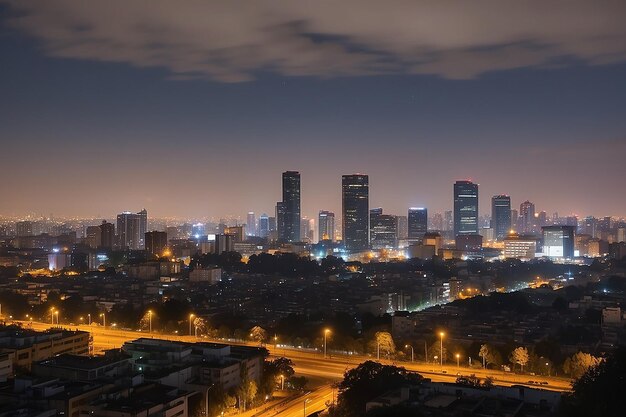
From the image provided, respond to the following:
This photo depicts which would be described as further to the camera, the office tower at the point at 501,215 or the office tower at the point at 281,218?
the office tower at the point at 501,215

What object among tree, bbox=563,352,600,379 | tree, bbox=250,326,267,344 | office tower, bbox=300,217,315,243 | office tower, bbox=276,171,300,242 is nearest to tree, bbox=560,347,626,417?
tree, bbox=563,352,600,379

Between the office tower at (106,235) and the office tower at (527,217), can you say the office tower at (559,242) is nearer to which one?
the office tower at (527,217)

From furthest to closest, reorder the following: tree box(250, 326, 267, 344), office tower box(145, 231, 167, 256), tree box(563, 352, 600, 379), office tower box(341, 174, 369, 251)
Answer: office tower box(341, 174, 369, 251) → office tower box(145, 231, 167, 256) → tree box(250, 326, 267, 344) → tree box(563, 352, 600, 379)

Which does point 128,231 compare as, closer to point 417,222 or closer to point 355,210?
point 355,210

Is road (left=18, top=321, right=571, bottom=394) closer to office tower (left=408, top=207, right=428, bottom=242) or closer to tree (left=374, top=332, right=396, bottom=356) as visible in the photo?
tree (left=374, top=332, right=396, bottom=356)

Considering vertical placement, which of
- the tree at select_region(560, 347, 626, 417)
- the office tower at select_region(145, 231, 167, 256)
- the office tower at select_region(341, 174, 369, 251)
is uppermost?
the office tower at select_region(341, 174, 369, 251)

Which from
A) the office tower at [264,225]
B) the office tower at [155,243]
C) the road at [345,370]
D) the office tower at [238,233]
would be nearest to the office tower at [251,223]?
the office tower at [264,225]

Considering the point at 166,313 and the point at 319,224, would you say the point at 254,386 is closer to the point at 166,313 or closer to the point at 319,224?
the point at 166,313
